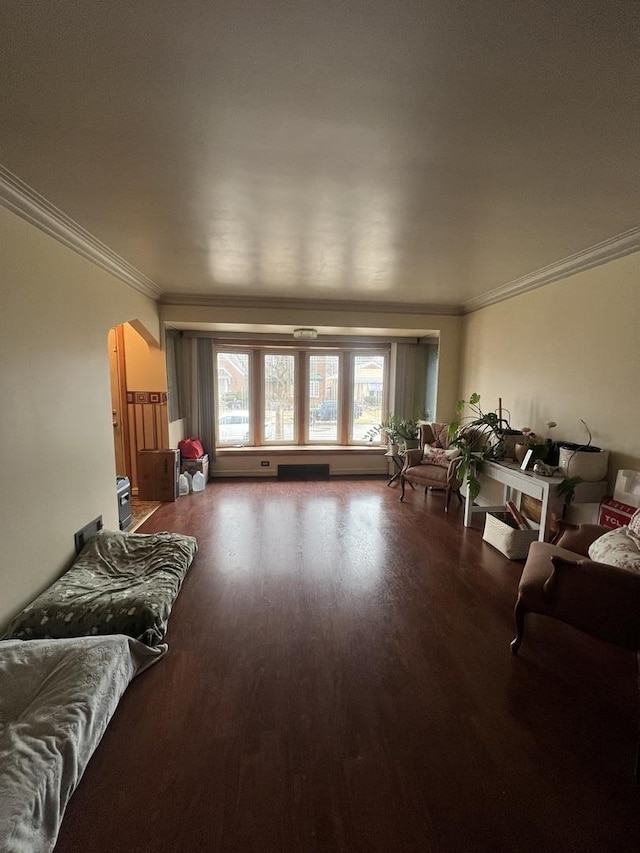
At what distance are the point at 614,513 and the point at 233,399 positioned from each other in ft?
16.0

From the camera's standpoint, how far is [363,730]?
158 centimetres

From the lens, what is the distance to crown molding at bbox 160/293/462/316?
448 cm

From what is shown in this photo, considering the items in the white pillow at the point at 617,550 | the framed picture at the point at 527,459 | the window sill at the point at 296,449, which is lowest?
the window sill at the point at 296,449

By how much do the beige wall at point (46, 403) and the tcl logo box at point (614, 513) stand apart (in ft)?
12.3

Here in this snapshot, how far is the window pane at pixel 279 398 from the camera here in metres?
5.89

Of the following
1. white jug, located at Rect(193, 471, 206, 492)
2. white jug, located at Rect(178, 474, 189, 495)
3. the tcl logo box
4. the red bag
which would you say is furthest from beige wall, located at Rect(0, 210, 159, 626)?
the tcl logo box

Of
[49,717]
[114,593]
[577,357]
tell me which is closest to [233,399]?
[114,593]

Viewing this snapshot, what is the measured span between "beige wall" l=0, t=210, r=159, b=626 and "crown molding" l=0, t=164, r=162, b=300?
0.18 ft

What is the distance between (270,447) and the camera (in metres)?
5.97

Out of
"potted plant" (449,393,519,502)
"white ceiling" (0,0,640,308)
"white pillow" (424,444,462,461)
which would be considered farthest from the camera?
"white pillow" (424,444,462,461)

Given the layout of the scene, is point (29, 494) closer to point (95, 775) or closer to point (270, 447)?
point (95, 775)

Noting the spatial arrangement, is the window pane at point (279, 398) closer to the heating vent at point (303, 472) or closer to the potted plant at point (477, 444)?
the heating vent at point (303, 472)

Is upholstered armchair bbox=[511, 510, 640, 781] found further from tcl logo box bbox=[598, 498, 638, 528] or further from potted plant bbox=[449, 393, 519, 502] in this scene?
potted plant bbox=[449, 393, 519, 502]

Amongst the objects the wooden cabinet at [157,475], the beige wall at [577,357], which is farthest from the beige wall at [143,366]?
the beige wall at [577,357]
